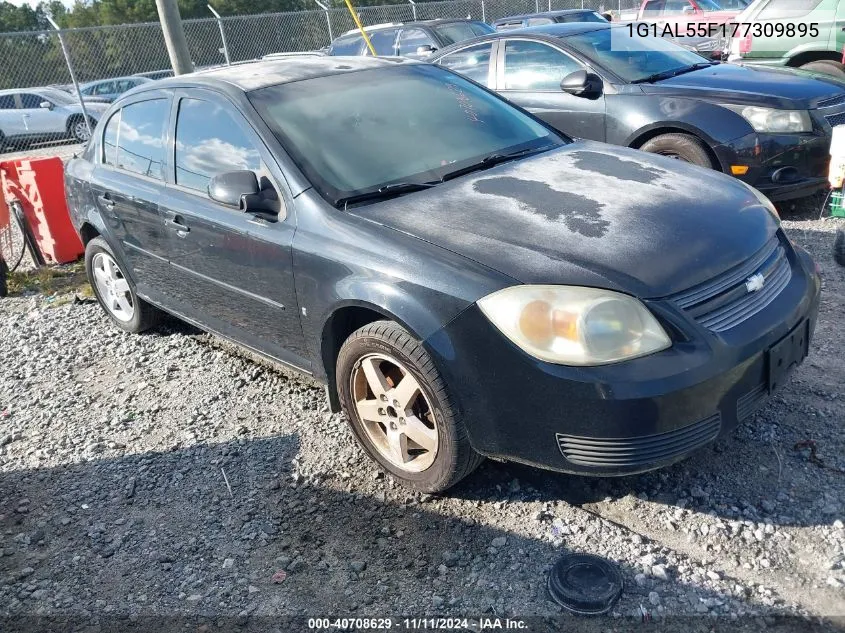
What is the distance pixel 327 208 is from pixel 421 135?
30.3 inches

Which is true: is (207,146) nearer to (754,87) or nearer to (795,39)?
(754,87)

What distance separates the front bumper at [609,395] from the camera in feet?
7.94

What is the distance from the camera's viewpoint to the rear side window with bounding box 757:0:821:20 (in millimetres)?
8852

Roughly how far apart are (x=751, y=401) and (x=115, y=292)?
171 inches

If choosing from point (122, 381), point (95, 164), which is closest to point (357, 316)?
point (122, 381)

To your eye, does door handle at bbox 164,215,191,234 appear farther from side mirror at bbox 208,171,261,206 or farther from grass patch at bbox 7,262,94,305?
grass patch at bbox 7,262,94,305

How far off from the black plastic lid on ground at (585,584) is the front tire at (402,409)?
0.54 metres

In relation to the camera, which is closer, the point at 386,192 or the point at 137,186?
the point at 386,192

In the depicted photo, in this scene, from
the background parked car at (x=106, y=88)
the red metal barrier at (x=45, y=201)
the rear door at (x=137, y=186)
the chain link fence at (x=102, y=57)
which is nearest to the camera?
the rear door at (x=137, y=186)

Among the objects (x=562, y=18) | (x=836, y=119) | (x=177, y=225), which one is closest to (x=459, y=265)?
(x=177, y=225)

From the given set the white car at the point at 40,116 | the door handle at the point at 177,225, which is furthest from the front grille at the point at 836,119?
the white car at the point at 40,116

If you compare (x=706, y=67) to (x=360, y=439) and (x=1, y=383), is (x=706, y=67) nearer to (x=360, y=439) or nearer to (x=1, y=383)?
(x=360, y=439)

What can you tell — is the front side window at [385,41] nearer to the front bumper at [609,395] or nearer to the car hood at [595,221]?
the car hood at [595,221]

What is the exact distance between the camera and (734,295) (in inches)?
105
